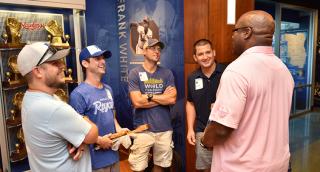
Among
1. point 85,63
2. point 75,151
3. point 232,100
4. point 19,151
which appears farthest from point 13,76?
point 232,100

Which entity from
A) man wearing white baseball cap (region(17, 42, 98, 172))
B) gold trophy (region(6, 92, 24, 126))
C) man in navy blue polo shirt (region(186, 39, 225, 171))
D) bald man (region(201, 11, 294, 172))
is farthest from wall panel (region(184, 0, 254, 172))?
gold trophy (region(6, 92, 24, 126))

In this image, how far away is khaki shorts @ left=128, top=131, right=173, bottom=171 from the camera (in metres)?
2.70

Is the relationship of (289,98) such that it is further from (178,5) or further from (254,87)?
(178,5)

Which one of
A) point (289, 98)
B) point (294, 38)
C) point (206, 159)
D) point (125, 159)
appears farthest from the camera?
point (294, 38)

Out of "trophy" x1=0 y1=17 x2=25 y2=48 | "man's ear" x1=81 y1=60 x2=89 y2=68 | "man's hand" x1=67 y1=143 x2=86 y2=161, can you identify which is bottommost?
"man's hand" x1=67 y1=143 x2=86 y2=161

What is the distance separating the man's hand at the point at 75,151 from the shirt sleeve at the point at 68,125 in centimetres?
7

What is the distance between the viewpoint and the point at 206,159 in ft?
7.66

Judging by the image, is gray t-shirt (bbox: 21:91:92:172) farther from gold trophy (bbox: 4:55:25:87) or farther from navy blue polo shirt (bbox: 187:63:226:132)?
gold trophy (bbox: 4:55:25:87)

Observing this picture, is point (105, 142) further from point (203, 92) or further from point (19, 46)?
point (19, 46)

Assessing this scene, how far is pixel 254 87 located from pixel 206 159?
125 centimetres

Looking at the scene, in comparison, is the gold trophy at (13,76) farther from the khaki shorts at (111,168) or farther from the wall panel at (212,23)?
the wall panel at (212,23)

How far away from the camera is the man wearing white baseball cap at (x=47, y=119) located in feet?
4.39

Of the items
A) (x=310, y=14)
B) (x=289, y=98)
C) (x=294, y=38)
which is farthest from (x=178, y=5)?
(x=310, y=14)

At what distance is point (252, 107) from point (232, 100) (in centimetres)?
12
